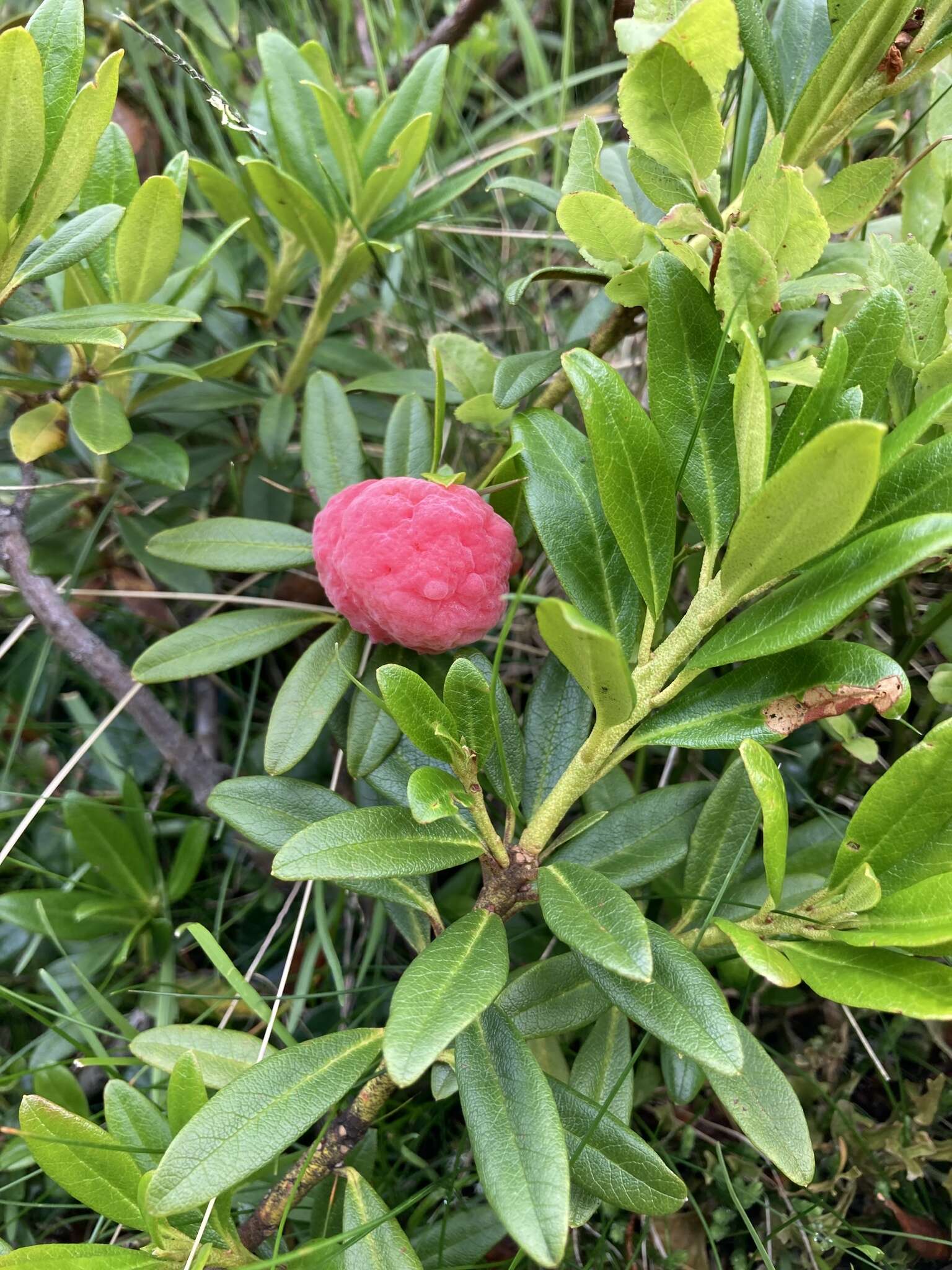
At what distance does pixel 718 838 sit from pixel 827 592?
0.39 metres

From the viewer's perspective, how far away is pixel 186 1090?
0.86 metres

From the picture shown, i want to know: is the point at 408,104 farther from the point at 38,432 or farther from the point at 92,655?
the point at 92,655

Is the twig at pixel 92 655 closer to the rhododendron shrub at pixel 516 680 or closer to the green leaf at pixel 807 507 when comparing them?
the rhododendron shrub at pixel 516 680

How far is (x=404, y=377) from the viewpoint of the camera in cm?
136

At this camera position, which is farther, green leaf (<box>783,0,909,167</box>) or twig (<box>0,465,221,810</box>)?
twig (<box>0,465,221,810</box>)

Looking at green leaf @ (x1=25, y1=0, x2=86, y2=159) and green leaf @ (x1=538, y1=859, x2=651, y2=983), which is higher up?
green leaf @ (x1=25, y1=0, x2=86, y2=159)

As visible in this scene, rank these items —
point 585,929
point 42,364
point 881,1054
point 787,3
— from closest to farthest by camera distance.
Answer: point 585,929
point 787,3
point 881,1054
point 42,364

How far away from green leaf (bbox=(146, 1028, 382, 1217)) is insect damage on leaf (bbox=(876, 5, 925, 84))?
1.09m

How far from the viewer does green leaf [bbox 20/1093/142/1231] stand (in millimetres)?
872

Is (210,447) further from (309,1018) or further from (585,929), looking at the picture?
(585,929)

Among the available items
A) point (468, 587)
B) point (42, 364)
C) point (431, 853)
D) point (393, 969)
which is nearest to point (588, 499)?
point (468, 587)

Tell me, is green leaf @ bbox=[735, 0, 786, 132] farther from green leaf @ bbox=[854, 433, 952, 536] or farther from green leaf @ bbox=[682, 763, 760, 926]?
green leaf @ bbox=[682, 763, 760, 926]

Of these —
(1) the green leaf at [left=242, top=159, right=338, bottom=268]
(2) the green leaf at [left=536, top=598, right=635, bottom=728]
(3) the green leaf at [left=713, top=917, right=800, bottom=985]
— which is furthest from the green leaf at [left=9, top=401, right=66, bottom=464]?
(3) the green leaf at [left=713, top=917, right=800, bottom=985]

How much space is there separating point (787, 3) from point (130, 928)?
1.49 meters
